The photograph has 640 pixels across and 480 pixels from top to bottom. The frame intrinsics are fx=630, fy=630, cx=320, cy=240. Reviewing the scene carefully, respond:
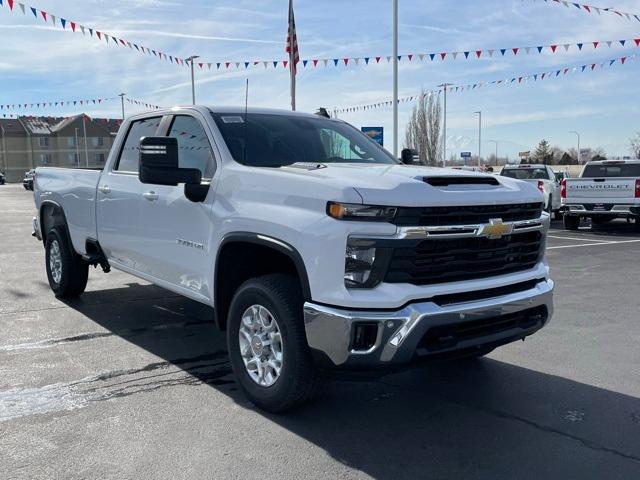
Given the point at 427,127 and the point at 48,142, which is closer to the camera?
the point at 427,127

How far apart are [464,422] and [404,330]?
0.95 meters

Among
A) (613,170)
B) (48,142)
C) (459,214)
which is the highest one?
(48,142)

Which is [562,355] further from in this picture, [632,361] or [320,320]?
[320,320]

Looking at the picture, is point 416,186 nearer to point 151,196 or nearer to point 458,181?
point 458,181

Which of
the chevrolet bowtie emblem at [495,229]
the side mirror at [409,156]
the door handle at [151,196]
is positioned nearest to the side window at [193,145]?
the door handle at [151,196]

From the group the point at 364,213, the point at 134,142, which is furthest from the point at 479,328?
the point at 134,142

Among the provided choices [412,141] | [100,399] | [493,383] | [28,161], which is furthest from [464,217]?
[28,161]

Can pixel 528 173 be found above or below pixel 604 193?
above

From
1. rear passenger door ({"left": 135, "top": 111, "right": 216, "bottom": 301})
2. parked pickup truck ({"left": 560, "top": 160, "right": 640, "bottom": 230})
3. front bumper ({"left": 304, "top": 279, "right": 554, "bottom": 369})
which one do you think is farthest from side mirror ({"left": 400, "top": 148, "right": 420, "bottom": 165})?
parked pickup truck ({"left": 560, "top": 160, "right": 640, "bottom": 230})

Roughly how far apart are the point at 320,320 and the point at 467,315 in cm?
83

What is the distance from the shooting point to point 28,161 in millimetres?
93688

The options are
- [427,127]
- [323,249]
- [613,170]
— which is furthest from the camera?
[427,127]

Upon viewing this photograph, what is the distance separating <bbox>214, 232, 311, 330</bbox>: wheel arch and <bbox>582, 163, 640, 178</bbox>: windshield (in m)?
14.8

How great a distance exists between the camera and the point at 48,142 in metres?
92.8
